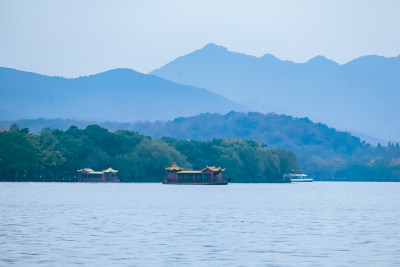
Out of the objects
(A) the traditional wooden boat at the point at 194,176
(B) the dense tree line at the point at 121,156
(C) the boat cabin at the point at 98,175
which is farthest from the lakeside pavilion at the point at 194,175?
(C) the boat cabin at the point at 98,175

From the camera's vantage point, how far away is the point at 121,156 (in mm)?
154000

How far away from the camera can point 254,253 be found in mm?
34094

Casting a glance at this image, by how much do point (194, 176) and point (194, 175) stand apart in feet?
0.67

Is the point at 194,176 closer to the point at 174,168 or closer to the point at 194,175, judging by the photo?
the point at 194,175

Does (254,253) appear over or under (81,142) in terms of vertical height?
under

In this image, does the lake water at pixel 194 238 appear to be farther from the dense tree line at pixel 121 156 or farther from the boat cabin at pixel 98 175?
the boat cabin at pixel 98 175

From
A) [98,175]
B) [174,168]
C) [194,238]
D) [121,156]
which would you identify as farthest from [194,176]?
→ [194,238]

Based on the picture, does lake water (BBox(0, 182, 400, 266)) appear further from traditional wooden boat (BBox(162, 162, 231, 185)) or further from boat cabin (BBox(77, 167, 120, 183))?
boat cabin (BBox(77, 167, 120, 183))

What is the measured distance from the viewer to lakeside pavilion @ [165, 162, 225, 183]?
152 m

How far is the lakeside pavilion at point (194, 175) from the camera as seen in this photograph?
499 ft

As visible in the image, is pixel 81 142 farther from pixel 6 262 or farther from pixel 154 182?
pixel 6 262

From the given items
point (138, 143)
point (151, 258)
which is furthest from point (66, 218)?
point (138, 143)

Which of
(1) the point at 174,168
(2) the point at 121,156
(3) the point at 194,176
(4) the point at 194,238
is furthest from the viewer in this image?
(3) the point at 194,176

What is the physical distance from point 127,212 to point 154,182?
107m
